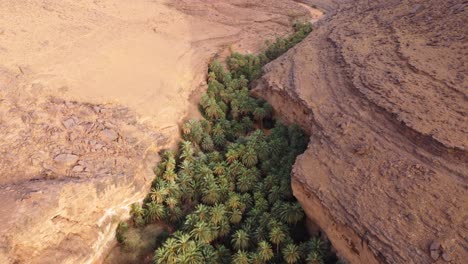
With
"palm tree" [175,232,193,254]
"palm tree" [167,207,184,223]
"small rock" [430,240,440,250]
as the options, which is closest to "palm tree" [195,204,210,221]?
"palm tree" [175,232,193,254]

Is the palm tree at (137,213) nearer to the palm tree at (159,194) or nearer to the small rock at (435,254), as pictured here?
the palm tree at (159,194)

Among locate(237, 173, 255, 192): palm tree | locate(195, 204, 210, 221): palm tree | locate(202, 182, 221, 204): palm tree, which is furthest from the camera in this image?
locate(237, 173, 255, 192): palm tree

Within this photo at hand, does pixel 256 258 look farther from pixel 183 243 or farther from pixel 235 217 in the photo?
pixel 183 243

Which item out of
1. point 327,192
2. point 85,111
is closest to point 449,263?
point 327,192

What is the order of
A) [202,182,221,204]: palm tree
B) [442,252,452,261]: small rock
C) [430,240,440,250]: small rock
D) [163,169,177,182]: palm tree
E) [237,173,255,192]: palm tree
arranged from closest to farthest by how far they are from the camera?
[442,252,452,261]: small rock < [430,240,440,250]: small rock < [202,182,221,204]: palm tree < [237,173,255,192]: palm tree < [163,169,177,182]: palm tree

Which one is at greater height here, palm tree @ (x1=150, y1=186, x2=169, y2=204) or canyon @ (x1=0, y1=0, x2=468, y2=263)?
canyon @ (x1=0, y1=0, x2=468, y2=263)

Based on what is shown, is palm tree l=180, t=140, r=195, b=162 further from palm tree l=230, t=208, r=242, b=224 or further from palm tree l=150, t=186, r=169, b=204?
palm tree l=230, t=208, r=242, b=224

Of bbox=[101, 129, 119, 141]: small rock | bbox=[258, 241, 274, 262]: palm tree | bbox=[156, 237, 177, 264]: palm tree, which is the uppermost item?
bbox=[101, 129, 119, 141]: small rock

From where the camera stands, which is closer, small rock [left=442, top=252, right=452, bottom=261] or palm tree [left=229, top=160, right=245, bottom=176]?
small rock [left=442, top=252, right=452, bottom=261]

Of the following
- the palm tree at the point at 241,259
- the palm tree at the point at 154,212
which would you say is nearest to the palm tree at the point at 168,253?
the palm tree at the point at 154,212
